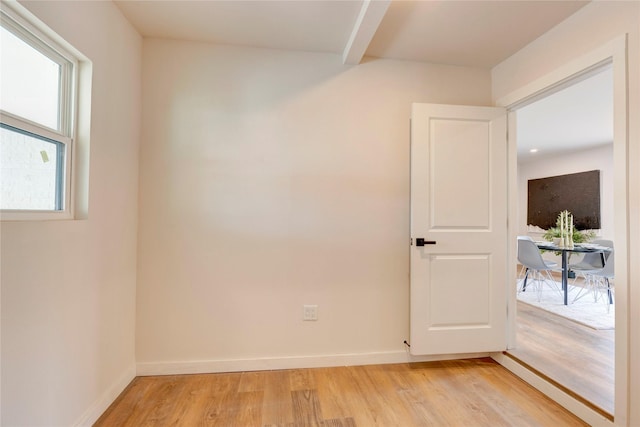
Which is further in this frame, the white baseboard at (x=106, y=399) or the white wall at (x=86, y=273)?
the white baseboard at (x=106, y=399)

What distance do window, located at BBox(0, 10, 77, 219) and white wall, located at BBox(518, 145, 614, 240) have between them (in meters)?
7.19

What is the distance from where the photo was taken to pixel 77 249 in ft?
4.63

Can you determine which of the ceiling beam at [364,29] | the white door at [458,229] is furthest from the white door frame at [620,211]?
the ceiling beam at [364,29]

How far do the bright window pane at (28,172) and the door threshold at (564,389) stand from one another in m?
3.04

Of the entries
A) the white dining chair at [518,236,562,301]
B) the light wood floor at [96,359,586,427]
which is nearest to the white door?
the light wood floor at [96,359,586,427]

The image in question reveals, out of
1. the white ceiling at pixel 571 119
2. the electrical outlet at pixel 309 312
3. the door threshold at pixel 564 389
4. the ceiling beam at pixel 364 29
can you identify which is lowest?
the door threshold at pixel 564 389

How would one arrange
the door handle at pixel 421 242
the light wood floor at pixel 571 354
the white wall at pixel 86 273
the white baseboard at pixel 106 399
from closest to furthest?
the white wall at pixel 86 273 → the white baseboard at pixel 106 399 → the light wood floor at pixel 571 354 → the door handle at pixel 421 242

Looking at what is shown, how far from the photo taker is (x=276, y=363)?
2.09m

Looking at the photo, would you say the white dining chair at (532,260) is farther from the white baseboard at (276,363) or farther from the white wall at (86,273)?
the white wall at (86,273)

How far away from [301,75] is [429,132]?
3.57 feet

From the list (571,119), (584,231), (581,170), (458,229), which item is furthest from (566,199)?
(458,229)

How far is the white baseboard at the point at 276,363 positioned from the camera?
201 centimetres

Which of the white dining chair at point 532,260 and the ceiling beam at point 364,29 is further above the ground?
the ceiling beam at point 364,29

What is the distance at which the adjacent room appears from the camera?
1.55 metres
